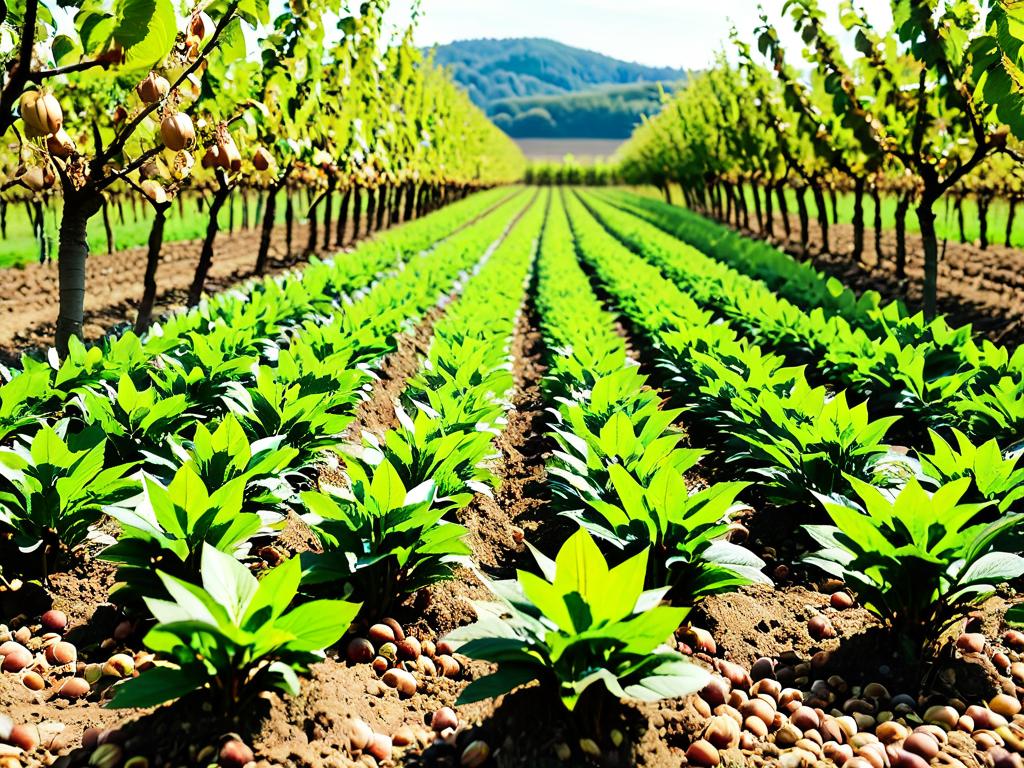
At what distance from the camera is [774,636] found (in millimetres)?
2883

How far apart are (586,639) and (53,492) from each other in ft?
6.58

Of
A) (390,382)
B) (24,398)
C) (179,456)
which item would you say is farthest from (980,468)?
(390,382)

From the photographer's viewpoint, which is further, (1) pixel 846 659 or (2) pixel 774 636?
(2) pixel 774 636

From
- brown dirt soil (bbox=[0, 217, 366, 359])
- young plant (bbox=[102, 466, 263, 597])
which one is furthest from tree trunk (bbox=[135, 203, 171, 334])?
young plant (bbox=[102, 466, 263, 597])

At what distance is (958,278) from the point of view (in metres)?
12.6

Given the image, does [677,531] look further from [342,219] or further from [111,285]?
[342,219]

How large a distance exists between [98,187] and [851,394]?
5.33 m

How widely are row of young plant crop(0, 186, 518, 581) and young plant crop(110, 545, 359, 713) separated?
1.47 ft

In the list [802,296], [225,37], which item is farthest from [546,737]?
[802,296]

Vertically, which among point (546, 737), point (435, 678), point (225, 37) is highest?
point (225, 37)

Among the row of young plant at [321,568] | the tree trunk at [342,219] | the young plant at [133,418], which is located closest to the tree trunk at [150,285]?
the young plant at [133,418]

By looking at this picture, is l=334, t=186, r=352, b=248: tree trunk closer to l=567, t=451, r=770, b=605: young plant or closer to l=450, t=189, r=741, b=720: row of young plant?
l=450, t=189, r=741, b=720: row of young plant

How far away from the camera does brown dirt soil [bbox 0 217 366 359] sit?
860 cm

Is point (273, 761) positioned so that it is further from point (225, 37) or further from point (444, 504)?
point (225, 37)
